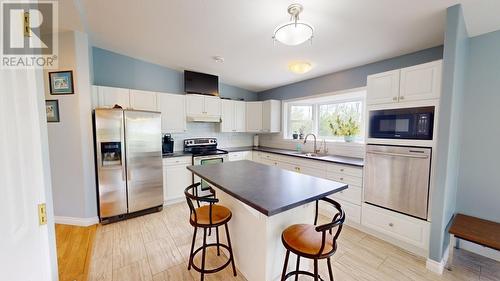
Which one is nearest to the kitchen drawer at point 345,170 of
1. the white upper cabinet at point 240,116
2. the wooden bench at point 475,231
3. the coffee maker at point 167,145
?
the wooden bench at point 475,231

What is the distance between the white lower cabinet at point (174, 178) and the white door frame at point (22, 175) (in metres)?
2.71

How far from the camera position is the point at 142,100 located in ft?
11.4

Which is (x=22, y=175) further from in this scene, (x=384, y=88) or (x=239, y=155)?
(x=239, y=155)

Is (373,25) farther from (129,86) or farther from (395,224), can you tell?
(129,86)

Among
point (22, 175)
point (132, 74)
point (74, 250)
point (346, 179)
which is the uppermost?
point (132, 74)

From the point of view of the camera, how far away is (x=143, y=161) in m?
3.11

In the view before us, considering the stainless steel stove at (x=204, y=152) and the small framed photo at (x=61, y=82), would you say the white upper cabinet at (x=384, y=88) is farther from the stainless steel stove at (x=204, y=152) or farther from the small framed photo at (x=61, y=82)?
the small framed photo at (x=61, y=82)

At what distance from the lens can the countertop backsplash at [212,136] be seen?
4270mm

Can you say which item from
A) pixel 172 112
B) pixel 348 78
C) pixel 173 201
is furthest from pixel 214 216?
pixel 348 78

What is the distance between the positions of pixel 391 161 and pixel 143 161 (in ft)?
11.6

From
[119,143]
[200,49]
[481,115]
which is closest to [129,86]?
[119,143]

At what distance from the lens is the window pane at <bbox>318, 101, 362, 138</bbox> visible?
3553mm

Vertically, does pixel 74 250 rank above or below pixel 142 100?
below

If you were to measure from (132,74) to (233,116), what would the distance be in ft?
7.34
